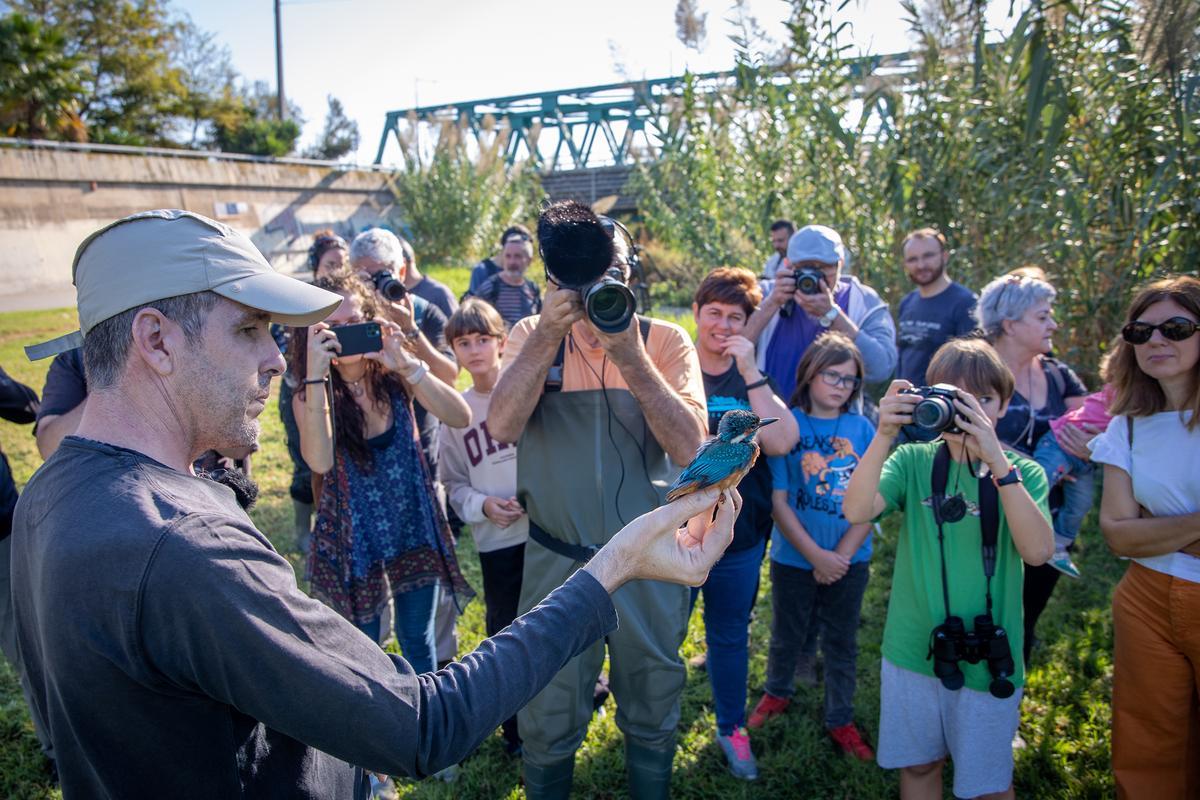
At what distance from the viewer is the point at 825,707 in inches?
132

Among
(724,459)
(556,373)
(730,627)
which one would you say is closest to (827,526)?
(730,627)

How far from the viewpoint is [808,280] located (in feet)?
12.3

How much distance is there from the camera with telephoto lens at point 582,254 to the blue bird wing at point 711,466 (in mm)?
708

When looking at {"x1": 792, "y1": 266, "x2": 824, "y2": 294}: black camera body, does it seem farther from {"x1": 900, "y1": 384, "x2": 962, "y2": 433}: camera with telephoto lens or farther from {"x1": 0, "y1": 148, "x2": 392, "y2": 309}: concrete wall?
{"x1": 0, "y1": 148, "x2": 392, "y2": 309}: concrete wall

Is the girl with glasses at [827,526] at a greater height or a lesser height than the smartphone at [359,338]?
lesser

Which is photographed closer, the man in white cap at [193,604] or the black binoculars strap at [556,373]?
the man in white cap at [193,604]

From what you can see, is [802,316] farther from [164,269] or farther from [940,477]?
[164,269]

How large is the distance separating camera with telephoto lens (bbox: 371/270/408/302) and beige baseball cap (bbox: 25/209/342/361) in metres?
2.19

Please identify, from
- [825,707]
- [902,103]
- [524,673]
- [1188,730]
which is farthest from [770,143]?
[524,673]

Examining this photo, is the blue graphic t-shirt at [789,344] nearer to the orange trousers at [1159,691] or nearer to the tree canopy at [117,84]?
the orange trousers at [1159,691]

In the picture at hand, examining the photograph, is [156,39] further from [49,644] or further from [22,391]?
[49,644]

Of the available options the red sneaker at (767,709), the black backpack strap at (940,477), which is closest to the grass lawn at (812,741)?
the red sneaker at (767,709)

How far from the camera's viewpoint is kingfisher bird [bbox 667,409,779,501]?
154 cm

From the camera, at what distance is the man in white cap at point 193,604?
1.04 metres
